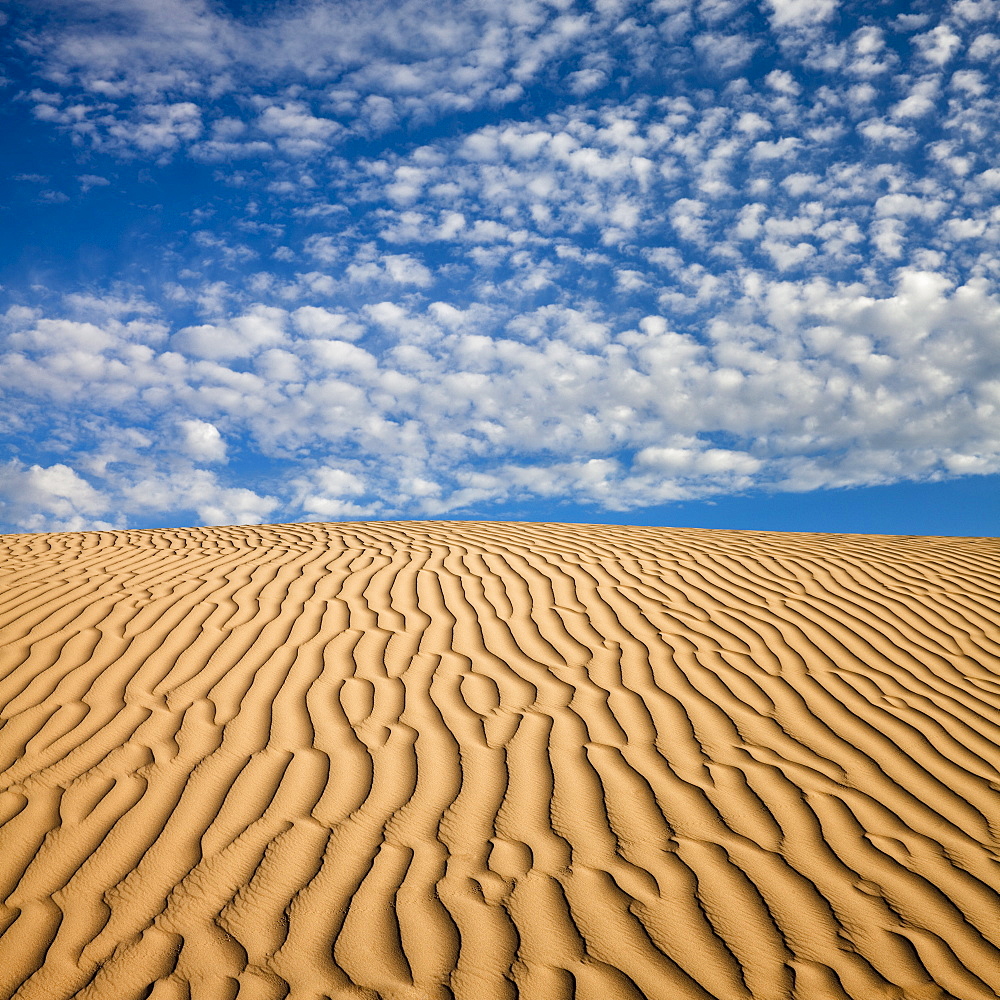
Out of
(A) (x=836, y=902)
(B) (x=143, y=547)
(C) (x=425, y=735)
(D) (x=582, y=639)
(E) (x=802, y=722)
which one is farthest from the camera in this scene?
(B) (x=143, y=547)

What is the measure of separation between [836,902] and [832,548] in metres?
5.83

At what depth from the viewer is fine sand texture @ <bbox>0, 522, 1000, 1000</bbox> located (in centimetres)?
227

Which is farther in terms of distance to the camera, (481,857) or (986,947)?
(481,857)

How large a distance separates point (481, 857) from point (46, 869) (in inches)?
63.2

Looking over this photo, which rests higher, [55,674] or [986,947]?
[55,674]

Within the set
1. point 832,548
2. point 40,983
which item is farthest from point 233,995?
point 832,548

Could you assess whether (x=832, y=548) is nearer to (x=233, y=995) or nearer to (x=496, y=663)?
(x=496, y=663)

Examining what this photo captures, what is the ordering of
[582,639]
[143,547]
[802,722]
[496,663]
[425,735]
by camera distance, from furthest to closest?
[143,547]
[582,639]
[496,663]
[802,722]
[425,735]

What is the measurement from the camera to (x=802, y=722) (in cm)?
386

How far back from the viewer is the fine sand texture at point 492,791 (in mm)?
2268

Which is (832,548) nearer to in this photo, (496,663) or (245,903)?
(496,663)

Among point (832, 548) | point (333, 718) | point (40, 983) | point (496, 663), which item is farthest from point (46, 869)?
point (832, 548)

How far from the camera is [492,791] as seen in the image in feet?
10.1

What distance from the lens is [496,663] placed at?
4.29 metres
